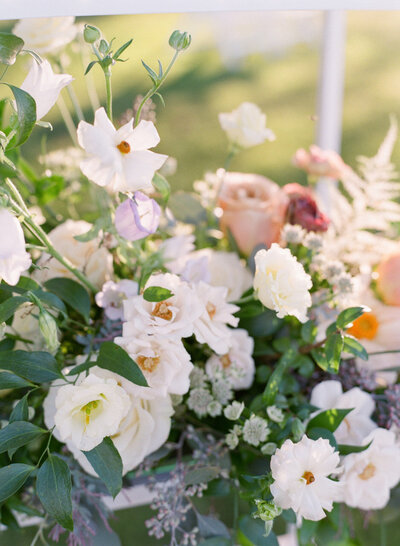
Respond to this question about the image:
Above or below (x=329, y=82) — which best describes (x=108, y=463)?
below

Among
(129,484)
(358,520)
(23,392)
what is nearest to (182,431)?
(129,484)

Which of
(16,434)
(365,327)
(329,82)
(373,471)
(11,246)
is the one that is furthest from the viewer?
(329,82)

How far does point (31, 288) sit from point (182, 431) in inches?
9.8

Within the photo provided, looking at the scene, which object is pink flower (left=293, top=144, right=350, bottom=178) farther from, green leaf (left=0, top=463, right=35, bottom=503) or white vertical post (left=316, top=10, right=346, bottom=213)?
green leaf (left=0, top=463, right=35, bottom=503)

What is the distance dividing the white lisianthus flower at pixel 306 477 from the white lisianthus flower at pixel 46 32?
0.50 m

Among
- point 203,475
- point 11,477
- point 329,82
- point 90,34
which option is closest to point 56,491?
point 11,477

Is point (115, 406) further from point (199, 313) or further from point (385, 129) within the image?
point (385, 129)

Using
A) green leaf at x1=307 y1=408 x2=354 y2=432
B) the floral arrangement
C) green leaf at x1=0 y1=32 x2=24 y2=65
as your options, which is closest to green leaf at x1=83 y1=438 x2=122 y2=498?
the floral arrangement

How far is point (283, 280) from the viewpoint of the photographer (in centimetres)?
53

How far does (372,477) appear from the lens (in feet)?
2.05

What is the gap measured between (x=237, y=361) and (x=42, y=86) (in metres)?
0.35

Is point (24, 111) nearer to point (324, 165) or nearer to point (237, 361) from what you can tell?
point (237, 361)

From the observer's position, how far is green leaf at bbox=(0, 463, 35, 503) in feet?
1.70

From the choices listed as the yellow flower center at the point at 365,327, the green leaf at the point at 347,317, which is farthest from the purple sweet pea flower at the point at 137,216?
the yellow flower center at the point at 365,327
